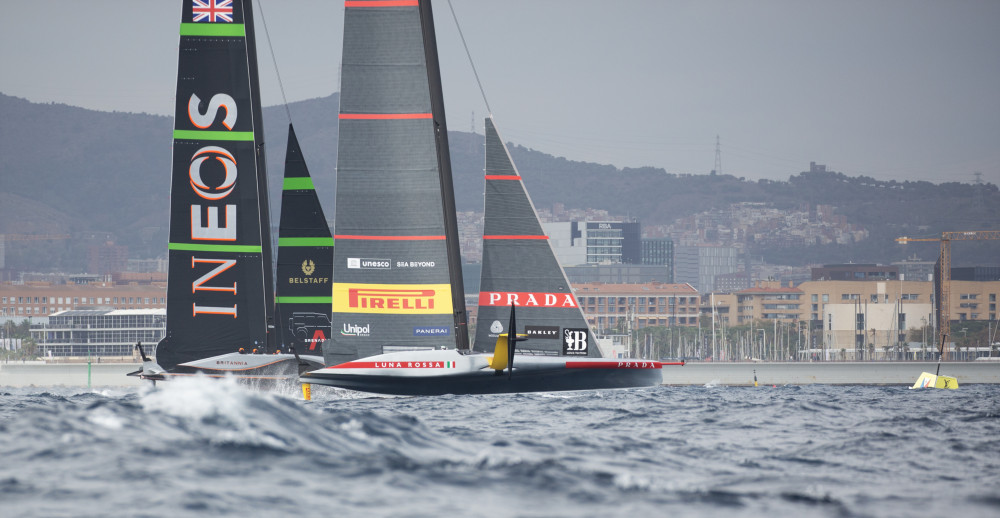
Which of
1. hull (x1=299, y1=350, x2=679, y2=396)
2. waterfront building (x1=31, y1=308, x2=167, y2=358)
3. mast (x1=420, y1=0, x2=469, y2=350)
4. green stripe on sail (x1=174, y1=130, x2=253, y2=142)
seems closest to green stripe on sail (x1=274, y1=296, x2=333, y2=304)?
green stripe on sail (x1=174, y1=130, x2=253, y2=142)

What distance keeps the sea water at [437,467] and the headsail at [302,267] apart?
17.7m

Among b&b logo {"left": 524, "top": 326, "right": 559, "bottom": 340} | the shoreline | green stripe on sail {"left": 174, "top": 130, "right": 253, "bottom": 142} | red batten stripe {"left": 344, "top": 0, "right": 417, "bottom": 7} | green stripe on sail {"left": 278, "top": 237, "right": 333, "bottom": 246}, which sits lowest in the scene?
the shoreline

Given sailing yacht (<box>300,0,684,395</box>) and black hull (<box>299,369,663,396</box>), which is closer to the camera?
black hull (<box>299,369,663,396</box>)

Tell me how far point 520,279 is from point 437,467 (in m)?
18.1

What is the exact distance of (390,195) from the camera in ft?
96.5

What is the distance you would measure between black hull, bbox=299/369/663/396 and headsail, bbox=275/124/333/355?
6.85 meters

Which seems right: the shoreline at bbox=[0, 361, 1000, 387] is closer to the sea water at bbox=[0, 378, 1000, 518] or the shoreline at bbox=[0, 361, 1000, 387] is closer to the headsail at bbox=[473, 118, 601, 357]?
the headsail at bbox=[473, 118, 601, 357]

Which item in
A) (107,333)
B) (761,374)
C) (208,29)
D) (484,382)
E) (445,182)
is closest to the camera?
(484,382)

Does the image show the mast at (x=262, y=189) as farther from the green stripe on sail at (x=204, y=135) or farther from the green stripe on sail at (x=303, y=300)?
the green stripe on sail at (x=303, y=300)

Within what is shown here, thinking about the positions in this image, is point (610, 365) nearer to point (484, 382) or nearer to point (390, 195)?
point (484, 382)

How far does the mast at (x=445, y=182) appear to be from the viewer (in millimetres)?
29875

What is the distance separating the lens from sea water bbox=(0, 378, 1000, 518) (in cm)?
1016

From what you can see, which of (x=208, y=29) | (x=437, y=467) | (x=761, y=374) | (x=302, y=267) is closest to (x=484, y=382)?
(x=302, y=267)

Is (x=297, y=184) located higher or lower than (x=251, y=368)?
higher
